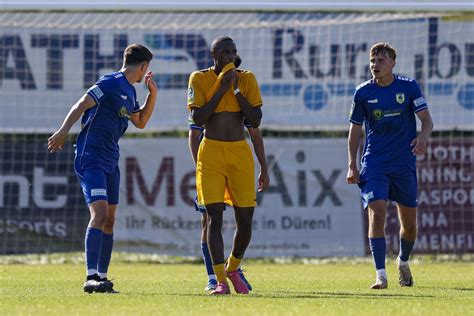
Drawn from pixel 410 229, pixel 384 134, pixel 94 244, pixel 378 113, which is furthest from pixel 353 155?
pixel 94 244

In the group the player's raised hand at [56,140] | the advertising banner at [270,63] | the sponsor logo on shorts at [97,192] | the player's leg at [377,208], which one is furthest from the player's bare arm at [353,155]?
the advertising banner at [270,63]

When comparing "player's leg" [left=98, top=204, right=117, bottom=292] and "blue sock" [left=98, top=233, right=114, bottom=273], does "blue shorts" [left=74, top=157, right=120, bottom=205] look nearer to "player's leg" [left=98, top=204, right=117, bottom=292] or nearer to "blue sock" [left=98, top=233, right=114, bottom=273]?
"player's leg" [left=98, top=204, right=117, bottom=292]

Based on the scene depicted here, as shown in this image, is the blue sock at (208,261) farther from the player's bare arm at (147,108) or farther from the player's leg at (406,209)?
the player's leg at (406,209)

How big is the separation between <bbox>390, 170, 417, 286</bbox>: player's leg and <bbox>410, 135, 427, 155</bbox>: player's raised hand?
0.47 meters

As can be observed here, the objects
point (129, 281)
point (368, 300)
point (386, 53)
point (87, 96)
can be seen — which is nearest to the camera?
point (368, 300)

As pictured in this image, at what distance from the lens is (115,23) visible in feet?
67.5

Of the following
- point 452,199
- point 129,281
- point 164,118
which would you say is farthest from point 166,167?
point 129,281

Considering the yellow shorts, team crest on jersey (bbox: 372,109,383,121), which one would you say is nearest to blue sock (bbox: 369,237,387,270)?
team crest on jersey (bbox: 372,109,383,121)

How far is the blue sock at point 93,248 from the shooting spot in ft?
35.3

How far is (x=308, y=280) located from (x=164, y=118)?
22.5 feet

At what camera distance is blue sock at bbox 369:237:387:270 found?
38.7 ft

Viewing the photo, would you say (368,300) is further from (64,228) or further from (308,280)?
(64,228)

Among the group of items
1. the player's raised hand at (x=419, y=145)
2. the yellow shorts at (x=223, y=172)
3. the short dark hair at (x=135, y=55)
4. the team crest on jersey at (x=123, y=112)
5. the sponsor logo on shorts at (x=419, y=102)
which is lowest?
the yellow shorts at (x=223, y=172)

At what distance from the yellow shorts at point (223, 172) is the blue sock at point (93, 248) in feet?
3.32
